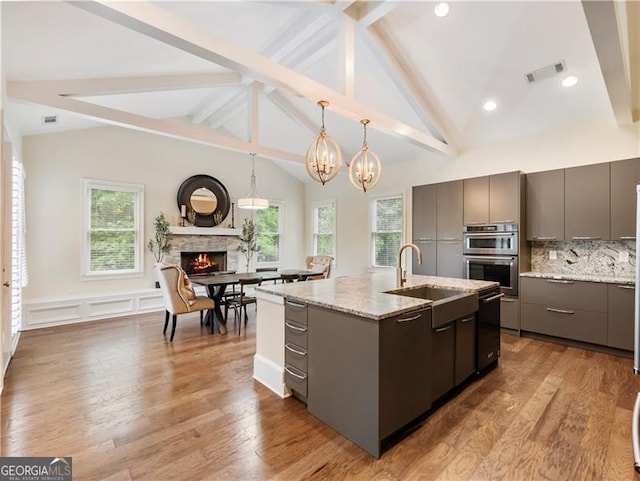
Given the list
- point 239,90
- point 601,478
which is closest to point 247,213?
point 239,90

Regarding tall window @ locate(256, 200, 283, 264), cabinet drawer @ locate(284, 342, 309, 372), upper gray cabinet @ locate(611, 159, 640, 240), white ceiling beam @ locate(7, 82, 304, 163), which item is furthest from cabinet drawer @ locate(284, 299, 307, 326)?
tall window @ locate(256, 200, 283, 264)

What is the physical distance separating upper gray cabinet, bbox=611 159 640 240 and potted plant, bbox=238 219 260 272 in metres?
5.94

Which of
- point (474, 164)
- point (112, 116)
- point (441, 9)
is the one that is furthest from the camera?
point (474, 164)

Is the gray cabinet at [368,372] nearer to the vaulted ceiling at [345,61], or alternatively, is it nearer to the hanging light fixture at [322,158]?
the hanging light fixture at [322,158]

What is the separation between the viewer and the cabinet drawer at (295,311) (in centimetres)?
237

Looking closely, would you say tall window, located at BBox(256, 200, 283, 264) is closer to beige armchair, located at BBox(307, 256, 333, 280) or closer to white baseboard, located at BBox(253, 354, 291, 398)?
beige armchair, located at BBox(307, 256, 333, 280)

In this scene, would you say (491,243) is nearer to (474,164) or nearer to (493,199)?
(493,199)

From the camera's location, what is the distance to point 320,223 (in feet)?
25.9

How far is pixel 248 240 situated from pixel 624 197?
607 centimetres

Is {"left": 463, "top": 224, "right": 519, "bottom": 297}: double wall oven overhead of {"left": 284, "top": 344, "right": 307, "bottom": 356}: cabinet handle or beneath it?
overhead

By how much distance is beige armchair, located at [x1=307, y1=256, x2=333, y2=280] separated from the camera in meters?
5.68

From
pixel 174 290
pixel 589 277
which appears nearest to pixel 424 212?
pixel 589 277

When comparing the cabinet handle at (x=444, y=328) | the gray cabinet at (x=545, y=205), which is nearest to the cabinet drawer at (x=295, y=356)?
the cabinet handle at (x=444, y=328)

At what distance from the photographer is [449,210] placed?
191 inches
